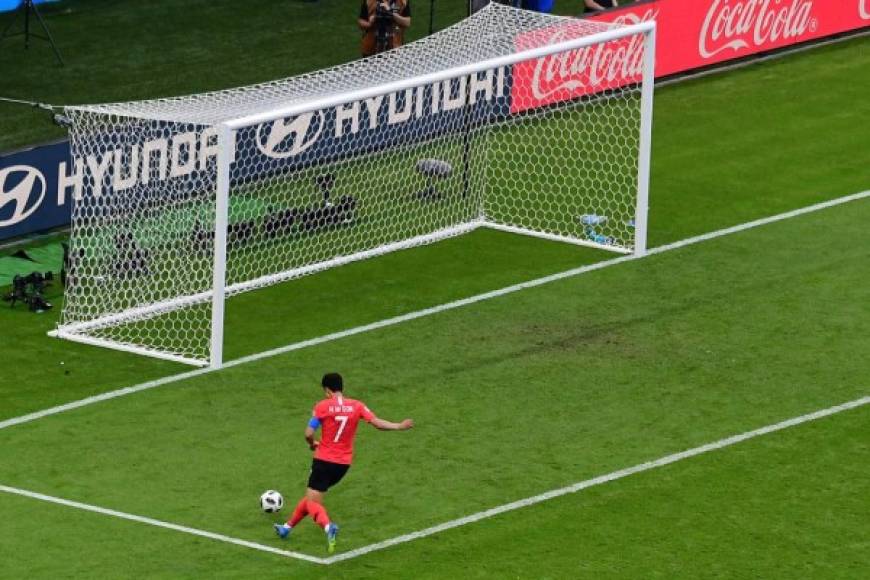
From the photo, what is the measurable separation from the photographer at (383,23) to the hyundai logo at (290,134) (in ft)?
12.1

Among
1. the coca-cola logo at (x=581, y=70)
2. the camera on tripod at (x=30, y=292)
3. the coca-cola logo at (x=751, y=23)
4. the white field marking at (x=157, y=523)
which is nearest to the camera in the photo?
the white field marking at (x=157, y=523)

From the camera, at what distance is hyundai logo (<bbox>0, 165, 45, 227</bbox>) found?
27.6 m

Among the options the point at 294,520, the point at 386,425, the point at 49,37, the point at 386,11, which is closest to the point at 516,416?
the point at 386,425

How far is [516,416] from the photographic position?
77.2ft

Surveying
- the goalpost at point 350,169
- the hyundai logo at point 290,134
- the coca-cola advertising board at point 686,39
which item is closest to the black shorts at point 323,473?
the goalpost at point 350,169

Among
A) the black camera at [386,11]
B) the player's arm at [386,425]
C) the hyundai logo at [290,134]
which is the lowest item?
the hyundai logo at [290,134]

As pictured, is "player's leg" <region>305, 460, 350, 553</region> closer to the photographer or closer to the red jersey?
the red jersey

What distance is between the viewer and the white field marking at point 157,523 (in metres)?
20.2

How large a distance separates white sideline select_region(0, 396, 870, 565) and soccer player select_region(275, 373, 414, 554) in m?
0.28

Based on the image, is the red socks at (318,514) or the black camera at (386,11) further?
the black camera at (386,11)

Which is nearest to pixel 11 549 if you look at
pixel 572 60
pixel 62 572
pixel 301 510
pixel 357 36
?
pixel 62 572

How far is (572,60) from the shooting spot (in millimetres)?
31281

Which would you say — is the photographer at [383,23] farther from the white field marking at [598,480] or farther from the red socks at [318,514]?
the red socks at [318,514]

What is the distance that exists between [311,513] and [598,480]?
307cm
